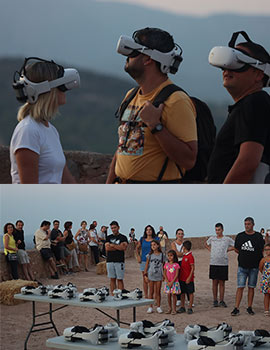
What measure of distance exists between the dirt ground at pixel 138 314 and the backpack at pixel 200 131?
7.88ft

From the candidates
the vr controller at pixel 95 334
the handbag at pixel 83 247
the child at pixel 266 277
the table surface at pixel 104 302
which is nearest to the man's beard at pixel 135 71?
the vr controller at pixel 95 334

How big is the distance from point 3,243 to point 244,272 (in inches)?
76.1

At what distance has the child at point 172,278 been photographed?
5887 mm

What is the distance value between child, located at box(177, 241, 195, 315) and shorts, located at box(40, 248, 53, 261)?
1.11 meters

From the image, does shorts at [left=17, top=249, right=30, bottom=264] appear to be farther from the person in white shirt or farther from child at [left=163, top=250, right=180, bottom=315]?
the person in white shirt

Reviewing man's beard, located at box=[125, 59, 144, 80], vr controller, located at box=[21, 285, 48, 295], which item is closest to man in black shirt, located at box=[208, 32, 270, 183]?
man's beard, located at box=[125, 59, 144, 80]

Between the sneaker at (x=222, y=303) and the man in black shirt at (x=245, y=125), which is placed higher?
the man in black shirt at (x=245, y=125)

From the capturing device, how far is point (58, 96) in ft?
11.5

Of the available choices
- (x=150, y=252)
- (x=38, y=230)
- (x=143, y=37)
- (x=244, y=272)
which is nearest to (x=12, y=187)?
(x=38, y=230)

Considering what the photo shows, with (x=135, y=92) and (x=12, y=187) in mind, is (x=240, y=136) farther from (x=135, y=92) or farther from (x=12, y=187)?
(x=12, y=187)

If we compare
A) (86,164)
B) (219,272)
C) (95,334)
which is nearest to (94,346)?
(95,334)

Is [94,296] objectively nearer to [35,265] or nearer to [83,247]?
[83,247]

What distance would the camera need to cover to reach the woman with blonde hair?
3.32 metres

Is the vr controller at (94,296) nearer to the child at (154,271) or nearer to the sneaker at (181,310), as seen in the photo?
the child at (154,271)
